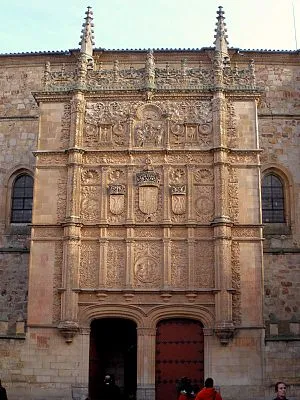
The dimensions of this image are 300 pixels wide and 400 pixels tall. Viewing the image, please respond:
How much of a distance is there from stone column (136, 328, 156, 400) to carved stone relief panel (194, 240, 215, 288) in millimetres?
2179

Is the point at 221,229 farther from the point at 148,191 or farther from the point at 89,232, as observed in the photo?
the point at 89,232

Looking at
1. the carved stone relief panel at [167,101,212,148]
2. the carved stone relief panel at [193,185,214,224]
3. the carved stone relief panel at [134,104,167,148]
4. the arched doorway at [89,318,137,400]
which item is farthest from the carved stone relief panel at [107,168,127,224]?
the arched doorway at [89,318,137,400]

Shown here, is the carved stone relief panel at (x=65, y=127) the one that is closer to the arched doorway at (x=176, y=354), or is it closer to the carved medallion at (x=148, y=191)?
the carved medallion at (x=148, y=191)

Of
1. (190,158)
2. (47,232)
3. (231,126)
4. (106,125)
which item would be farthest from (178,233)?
(106,125)

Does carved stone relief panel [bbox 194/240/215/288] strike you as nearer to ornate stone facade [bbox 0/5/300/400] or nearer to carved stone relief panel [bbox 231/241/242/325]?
ornate stone facade [bbox 0/5/300/400]

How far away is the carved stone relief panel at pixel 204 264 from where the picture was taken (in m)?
20.1

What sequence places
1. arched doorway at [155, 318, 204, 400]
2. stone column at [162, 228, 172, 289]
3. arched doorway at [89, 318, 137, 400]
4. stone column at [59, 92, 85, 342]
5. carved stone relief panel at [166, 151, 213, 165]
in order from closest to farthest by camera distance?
arched doorway at [155, 318, 204, 400], stone column at [59, 92, 85, 342], stone column at [162, 228, 172, 289], arched doorway at [89, 318, 137, 400], carved stone relief panel at [166, 151, 213, 165]

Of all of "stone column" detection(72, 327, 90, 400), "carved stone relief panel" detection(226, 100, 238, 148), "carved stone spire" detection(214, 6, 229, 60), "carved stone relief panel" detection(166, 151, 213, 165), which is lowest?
"stone column" detection(72, 327, 90, 400)

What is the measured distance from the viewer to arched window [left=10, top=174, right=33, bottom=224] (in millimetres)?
26297

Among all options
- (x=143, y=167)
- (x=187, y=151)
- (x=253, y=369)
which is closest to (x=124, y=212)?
(x=143, y=167)

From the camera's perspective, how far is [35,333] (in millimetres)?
19938

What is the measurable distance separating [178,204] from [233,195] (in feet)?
6.17

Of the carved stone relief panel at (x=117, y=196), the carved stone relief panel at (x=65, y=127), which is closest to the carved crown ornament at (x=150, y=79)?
the carved stone relief panel at (x=65, y=127)

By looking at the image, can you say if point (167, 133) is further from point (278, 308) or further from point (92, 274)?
point (278, 308)
